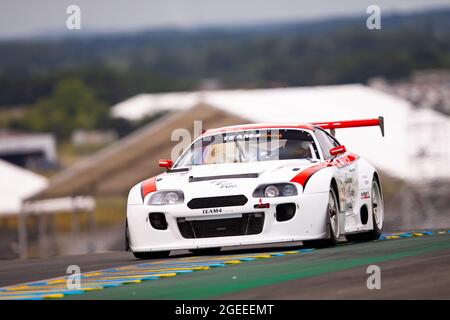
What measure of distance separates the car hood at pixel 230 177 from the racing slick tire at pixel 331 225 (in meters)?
0.37

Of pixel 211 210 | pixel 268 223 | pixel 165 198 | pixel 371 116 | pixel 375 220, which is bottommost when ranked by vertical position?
pixel 375 220

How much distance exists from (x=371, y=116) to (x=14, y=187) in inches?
548

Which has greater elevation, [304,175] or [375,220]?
[304,175]

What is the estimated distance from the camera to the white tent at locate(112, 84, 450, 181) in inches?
1610

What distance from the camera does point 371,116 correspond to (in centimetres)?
4338

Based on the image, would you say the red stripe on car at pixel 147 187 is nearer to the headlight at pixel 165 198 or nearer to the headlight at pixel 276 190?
the headlight at pixel 165 198

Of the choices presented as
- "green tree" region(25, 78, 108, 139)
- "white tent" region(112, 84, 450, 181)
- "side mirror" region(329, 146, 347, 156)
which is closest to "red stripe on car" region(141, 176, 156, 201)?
"side mirror" region(329, 146, 347, 156)

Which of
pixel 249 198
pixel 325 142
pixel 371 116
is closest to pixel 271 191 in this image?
pixel 249 198

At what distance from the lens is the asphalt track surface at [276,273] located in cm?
921

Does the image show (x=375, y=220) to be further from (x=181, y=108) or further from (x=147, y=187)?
(x=181, y=108)

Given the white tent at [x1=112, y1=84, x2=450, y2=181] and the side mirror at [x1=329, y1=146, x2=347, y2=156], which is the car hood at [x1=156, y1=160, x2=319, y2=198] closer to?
the side mirror at [x1=329, y1=146, x2=347, y2=156]

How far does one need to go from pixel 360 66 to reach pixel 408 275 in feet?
432

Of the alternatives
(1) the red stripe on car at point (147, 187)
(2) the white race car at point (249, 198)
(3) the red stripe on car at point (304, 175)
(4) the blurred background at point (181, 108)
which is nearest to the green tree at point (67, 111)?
(4) the blurred background at point (181, 108)

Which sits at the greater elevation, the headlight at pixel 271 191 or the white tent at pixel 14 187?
the headlight at pixel 271 191
